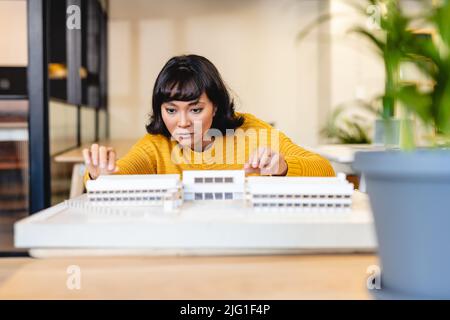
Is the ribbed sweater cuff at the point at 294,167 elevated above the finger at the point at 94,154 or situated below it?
below

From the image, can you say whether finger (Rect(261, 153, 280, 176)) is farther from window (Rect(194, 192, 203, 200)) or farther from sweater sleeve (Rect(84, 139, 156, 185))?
sweater sleeve (Rect(84, 139, 156, 185))

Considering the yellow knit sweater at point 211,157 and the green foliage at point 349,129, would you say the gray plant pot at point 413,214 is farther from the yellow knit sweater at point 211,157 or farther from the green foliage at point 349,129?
the green foliage at point 349,129

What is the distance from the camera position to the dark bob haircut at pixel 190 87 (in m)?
1.29

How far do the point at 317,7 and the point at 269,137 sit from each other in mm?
4037

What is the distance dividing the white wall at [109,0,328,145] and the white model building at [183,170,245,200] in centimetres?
442

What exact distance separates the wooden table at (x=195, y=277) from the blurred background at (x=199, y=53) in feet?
7.59

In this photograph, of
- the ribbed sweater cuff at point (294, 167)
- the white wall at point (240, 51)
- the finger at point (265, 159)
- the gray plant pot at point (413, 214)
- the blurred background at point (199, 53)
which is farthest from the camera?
the white wall at point (240, 51)

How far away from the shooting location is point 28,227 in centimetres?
69

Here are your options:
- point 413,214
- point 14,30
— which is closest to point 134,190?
point 413,214

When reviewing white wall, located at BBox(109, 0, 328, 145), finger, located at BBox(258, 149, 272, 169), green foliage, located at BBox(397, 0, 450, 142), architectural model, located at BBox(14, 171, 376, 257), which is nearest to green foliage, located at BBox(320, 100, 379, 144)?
white wall, located at BBox(109, 0, 328, 145)

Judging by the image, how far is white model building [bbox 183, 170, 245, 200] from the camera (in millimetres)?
915

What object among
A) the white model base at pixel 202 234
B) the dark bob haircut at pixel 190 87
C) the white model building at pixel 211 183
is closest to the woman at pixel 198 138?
the dark bob haircut at pixel 190 87
